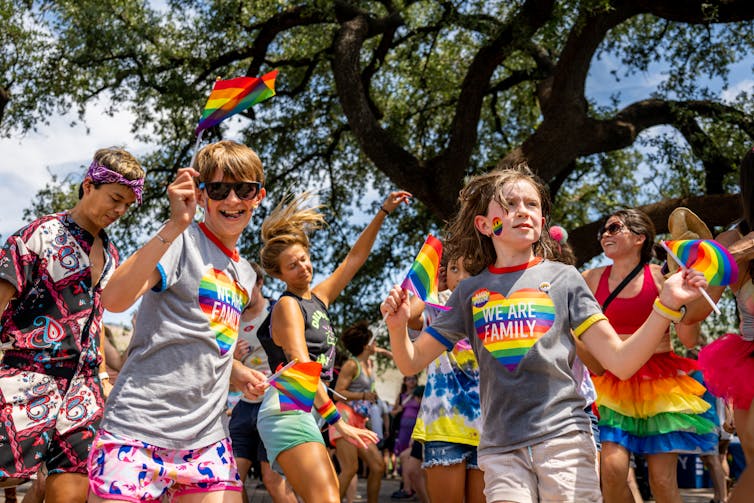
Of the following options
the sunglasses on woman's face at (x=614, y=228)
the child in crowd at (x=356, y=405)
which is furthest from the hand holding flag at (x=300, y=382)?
the child in crowd at (x=356, y=405)

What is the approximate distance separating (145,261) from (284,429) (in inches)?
54.7

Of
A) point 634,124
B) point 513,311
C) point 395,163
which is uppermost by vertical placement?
point 634,124

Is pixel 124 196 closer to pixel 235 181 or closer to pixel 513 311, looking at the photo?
pixel 235 181

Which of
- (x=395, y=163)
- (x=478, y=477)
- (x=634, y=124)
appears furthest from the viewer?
(x=634, y=124)

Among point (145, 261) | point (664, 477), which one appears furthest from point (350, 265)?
point (664, 477)

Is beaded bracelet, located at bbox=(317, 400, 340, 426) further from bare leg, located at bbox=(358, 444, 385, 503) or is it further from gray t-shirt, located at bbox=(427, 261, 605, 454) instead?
bare leg, located at bbox=(358, 444, 385, 503)

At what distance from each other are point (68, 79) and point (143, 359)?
1072cm

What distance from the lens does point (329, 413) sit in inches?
155

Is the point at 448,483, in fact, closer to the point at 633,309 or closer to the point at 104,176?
the point at 633,309

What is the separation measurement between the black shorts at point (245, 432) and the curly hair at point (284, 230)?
149cm

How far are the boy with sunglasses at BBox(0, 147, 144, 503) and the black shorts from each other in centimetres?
218

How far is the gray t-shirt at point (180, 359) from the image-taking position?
2877 millimetres

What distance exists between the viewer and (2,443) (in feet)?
11.1

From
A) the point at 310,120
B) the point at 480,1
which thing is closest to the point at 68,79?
the point at 310,120
